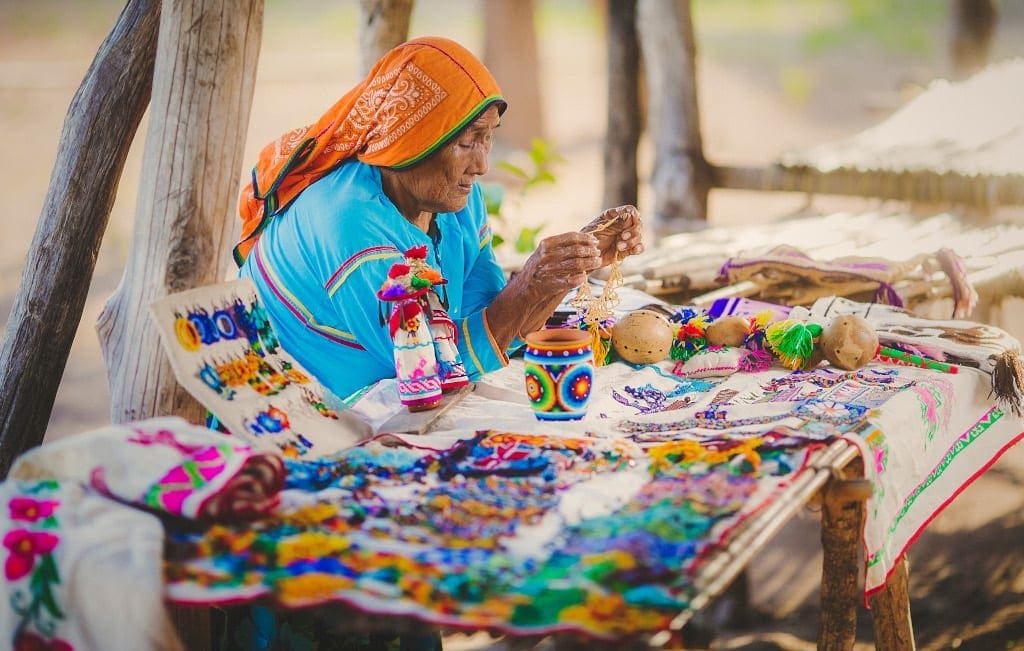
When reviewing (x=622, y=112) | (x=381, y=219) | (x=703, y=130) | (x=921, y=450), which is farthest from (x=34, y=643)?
(x=703, y=130)

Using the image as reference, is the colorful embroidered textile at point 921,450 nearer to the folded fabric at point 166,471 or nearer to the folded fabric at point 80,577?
the folded fabric at point 166,471

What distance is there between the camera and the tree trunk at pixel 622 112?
6723mm

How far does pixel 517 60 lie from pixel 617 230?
1191 cm

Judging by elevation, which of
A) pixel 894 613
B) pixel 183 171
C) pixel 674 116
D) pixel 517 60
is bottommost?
pixel 894 613

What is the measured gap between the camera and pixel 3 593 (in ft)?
5.72

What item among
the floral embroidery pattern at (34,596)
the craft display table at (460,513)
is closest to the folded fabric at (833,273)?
the craft display table at (460,513)

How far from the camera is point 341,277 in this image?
8.46 ft

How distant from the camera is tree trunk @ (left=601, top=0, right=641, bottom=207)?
6723mm

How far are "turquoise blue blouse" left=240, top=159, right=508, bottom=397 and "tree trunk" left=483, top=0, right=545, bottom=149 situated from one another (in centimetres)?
1161

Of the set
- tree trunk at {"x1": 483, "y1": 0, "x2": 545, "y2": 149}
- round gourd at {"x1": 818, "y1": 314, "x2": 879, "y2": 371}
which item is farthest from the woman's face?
tree trunk at {"x1": 483, "y1": 0, "x2": 545, "y2": 149}

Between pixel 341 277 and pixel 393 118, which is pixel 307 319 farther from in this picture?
pixel 393 118

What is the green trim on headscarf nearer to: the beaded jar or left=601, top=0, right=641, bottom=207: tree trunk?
the beaded jar

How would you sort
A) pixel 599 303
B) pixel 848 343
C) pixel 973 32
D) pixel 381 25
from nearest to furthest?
1. pixel 848 343
2. pixel 599 303
3. pixel 381 25
4. pixel 973 32

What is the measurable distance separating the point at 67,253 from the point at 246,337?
3.60ft
